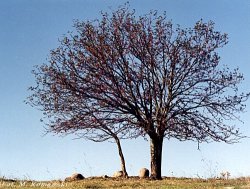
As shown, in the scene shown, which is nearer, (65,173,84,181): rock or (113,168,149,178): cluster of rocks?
(113,168,149,178): cluster of rocks

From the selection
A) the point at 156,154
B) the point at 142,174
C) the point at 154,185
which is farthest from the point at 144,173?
the point at 154,185

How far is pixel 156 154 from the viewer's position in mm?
26219

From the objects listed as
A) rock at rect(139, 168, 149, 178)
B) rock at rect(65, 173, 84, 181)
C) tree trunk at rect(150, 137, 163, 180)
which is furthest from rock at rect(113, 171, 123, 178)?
tree trunk at rect(150, 137, 163, 180)

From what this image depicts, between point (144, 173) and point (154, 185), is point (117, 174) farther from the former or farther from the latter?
point (154, 185)

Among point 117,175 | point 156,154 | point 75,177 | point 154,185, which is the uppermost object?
point 156,154

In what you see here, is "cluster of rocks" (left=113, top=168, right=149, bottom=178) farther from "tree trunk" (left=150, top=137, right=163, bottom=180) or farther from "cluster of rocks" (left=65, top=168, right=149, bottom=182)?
"tree trunk" (left=150, top=137, right=163, bottom=180)

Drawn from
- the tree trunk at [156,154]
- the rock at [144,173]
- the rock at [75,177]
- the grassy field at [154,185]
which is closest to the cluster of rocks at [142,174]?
the rock at [144,173]

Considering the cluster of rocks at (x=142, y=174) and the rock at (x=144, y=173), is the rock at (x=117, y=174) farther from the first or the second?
the rock at (x=144, y=173)

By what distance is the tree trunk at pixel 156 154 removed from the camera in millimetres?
26000

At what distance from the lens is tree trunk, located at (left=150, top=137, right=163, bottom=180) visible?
26000mm

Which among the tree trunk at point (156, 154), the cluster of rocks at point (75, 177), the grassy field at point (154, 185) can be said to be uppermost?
the tree trunk at point (156, 154)

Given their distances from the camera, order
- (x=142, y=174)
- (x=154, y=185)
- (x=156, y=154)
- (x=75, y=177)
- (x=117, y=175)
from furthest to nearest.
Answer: (x=117, y=175)
(x=75, y=177)
(x=142, y=174)
(x=156, y=154)
(x=154, y=185)

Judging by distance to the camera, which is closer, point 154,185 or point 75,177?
point 154,185

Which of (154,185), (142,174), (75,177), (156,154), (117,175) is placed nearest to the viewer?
(154,185)
